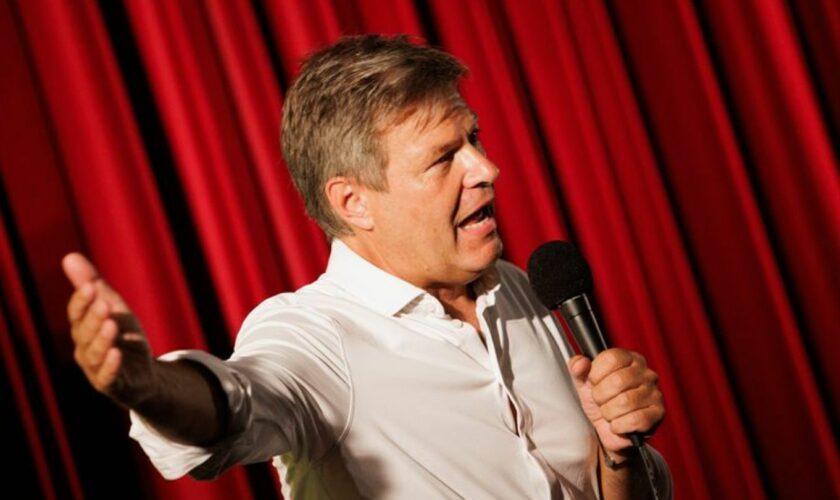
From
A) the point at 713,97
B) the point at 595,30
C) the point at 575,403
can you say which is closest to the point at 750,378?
the point at 713,97

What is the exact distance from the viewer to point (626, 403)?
3.58ft

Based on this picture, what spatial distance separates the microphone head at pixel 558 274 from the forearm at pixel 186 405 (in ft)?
1.70

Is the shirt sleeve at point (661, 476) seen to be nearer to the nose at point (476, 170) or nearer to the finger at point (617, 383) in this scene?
the finger at point (617, 383)

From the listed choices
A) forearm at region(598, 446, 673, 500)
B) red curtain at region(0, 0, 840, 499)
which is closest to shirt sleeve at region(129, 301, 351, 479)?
forearm at region(598, 446, 673, 500)

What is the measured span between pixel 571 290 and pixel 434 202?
0.28m

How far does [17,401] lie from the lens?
1.73 meters

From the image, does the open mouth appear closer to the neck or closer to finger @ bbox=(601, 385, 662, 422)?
the neck

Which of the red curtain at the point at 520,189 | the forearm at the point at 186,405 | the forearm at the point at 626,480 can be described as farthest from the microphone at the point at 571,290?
the red curtain at the point at 520,189

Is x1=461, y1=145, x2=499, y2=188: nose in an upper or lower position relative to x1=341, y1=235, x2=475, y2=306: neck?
upper

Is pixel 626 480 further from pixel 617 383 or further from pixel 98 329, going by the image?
pixel 98 329

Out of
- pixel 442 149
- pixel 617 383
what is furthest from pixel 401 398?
pixel 442 149

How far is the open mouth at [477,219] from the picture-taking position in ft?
4.51

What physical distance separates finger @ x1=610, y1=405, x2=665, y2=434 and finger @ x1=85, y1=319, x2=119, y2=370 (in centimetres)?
65

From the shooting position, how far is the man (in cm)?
109
